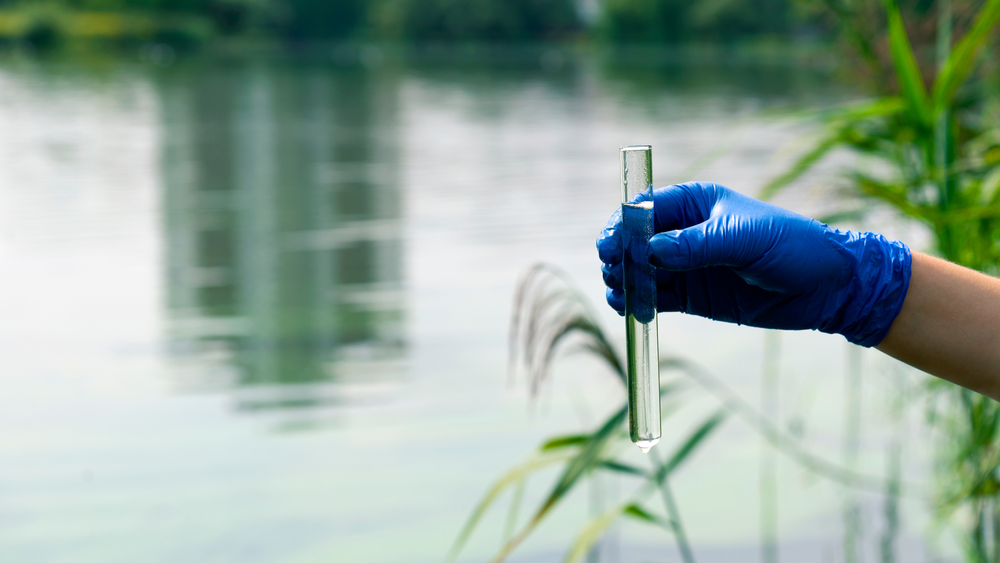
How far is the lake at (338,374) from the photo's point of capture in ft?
10.2

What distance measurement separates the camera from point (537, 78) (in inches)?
1192

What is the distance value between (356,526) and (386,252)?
4.01 metres

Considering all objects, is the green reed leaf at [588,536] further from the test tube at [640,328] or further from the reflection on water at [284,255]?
the reflection on water at [284,255]

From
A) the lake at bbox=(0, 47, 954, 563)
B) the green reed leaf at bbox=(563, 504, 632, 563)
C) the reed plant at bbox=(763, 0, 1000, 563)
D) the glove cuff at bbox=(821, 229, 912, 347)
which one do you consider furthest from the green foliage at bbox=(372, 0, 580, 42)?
the glove cuff at bbox=(821, 229, 912, 347)

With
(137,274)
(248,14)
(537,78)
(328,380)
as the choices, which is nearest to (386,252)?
(137,274)

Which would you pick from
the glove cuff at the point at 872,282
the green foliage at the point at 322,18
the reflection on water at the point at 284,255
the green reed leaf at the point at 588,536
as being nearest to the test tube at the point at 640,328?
the glove cuff at the point at 872,282

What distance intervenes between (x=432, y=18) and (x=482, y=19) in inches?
159

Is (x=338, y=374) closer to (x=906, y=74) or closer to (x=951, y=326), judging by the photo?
(x=906, y=74)

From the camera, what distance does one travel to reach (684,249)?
4.26 ft

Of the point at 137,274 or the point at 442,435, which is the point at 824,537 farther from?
the point at 137,274

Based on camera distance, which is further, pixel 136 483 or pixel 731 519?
pixel 136 483

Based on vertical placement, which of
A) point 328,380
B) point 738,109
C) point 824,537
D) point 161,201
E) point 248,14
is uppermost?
point 248,14

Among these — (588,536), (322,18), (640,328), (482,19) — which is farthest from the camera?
(322,18)

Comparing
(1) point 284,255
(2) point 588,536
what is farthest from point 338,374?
(2) point 588,536
